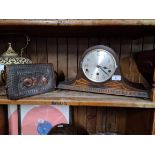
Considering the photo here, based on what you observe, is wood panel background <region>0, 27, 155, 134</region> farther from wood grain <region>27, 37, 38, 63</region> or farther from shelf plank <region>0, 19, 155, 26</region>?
shelf plank <region>0, 19, 155, 26</region>

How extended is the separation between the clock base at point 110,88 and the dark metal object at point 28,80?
3.2 inches

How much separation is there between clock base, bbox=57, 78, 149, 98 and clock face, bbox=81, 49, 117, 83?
0.09ft

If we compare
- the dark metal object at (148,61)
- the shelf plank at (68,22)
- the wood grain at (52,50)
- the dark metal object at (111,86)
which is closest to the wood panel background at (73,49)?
the wood grain at (52,50)

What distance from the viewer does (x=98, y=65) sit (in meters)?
0.81

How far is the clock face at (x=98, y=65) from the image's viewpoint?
0.80 m

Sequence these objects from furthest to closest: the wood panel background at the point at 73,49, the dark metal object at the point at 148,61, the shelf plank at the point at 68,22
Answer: the wood panel background at the point at 73,49 → the dark metal object at the point at 148,61 → the shelf plank at the point at 68,22

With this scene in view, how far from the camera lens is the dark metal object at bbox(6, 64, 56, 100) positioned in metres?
0.74

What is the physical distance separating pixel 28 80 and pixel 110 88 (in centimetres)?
33

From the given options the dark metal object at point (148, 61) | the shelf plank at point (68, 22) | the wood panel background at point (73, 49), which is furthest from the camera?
the wood panel background at point (73, 49)

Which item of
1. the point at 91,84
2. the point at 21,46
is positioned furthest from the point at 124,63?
the point at 21,46

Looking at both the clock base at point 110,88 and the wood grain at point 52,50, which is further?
the wood grain at point 52,50

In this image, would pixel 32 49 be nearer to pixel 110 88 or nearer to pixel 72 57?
pixel 72 57

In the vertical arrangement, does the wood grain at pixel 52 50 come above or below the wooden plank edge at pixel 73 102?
above

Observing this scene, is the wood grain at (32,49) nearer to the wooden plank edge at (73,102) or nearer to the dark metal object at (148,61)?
the wooden plank edge at (73,102)
